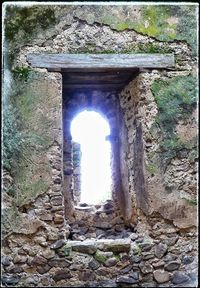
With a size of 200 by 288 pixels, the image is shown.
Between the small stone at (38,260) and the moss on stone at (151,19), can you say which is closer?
the small stone at (38,260)

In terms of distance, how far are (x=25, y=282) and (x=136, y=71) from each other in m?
2.78

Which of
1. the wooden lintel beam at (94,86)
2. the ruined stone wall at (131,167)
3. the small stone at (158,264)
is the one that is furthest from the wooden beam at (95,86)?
the small stone at (158,264)

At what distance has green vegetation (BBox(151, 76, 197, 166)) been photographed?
4.45m

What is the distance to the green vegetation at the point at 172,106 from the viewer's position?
175 inches

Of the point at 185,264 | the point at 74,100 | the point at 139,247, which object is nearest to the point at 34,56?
the point at 74,100

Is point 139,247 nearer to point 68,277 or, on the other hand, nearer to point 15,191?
point 68,277

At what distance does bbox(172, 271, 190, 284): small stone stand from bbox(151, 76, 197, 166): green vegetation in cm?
128

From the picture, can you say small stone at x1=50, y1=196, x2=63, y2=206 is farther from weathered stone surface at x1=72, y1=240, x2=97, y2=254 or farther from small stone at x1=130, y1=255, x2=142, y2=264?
small stone at x1=130, y1=255, x2=142, y2=264

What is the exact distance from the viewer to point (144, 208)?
14.5ft

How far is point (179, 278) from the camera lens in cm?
424

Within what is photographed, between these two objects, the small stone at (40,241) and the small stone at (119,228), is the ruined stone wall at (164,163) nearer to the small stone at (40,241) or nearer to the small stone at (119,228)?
the small stone at (119,228)

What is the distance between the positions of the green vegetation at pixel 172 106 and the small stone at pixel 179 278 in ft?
4.19

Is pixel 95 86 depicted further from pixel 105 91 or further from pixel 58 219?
pixel 58 219

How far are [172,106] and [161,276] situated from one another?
1980mm
